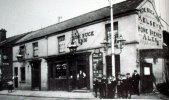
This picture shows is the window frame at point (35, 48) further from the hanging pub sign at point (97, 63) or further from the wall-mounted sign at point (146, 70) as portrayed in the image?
the wall-mounted sign at point (146, 70)

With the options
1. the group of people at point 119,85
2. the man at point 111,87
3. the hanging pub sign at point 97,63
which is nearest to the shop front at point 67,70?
the hanging pub sign at point 97,63

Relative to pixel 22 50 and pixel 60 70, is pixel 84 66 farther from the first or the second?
pixel 22 50

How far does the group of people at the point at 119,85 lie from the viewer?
336 inches

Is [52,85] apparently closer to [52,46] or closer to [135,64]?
[52,46]

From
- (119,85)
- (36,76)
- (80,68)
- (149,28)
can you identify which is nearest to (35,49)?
(36,76)

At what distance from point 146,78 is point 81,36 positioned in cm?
359

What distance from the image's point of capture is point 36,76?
49.0 ft

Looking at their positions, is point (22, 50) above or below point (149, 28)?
below

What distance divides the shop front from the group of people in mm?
2231

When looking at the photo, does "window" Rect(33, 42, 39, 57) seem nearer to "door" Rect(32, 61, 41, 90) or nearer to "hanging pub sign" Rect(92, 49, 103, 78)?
"door" Rect(32, 61, 41, 90)

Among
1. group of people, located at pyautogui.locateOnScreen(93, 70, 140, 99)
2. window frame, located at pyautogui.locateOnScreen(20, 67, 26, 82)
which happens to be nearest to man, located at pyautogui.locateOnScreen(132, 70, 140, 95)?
group of people, located at pyautogui.locateOnScreen(93, 70, 140, 99)

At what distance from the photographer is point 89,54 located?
11148 millimetres

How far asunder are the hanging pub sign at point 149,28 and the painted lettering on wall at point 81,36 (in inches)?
90.7

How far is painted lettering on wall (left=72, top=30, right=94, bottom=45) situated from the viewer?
11.3 m
